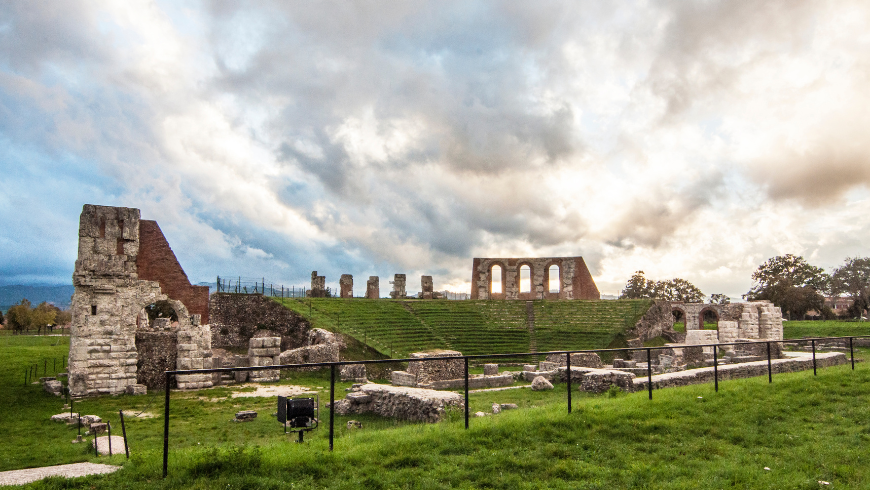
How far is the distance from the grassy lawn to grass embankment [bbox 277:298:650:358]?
1947cm

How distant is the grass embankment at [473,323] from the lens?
109ft

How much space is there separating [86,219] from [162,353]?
623 centimetres

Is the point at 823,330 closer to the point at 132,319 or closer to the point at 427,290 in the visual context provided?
the point at 427,290

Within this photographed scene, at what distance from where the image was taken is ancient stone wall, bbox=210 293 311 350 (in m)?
32.6

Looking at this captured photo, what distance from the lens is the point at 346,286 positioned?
159 feet

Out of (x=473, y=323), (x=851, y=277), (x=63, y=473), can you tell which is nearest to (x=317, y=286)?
(x=473, y=323)

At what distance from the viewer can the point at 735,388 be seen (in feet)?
39.3

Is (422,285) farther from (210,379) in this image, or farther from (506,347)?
(210,379)

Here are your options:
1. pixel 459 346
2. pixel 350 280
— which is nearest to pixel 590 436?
pixel 459 346

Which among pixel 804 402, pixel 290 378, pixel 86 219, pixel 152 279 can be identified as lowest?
pixel 290 378

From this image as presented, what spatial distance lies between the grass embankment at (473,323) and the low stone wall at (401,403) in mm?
14136

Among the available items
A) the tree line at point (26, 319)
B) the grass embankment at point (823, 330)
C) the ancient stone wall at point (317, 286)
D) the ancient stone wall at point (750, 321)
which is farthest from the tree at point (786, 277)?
the tree line at point (26, 319)

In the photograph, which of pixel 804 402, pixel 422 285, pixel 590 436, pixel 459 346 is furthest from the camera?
pixel 422 285

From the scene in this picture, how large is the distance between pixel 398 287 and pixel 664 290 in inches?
1763
